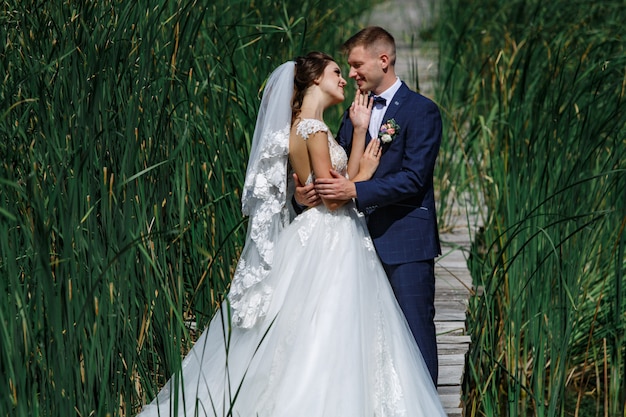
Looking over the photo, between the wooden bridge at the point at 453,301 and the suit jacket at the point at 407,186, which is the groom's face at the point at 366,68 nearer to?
the suit jacket at the point at 407,186

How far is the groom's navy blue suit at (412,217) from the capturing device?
3.81 m

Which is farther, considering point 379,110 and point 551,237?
point 551,237

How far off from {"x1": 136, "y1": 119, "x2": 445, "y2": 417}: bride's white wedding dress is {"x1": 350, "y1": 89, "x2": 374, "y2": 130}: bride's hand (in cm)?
12

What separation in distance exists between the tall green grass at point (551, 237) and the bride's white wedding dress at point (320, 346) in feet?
1.14

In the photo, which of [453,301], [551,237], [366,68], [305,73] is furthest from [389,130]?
[453,301]

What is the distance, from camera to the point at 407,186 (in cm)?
376

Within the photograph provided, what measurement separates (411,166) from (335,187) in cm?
27

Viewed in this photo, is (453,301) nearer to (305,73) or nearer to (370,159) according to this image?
(370,159)

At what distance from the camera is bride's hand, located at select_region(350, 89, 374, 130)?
380cm

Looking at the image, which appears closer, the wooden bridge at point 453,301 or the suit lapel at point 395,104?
the suit lapel at point 395,104

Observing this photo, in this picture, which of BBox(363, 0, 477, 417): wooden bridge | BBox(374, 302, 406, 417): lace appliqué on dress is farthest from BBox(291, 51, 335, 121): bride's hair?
BBox(363, 0, 477, 417): wooden bridge

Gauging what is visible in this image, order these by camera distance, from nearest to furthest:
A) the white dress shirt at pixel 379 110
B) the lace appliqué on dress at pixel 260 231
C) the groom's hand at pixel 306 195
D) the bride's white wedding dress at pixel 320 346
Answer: the bride's white wedding dress at pixel 320 346 < the lace appliqué on dress at pixel 260 231 < the groom's hand at pixel 306 195 < the white dress shirt at pixel 379 110

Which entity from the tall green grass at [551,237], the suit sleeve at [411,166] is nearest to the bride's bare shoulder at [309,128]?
the suit sleeve at [411,166]

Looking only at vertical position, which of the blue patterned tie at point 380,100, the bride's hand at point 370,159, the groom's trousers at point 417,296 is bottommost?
the groom's trousers at point 417,296
